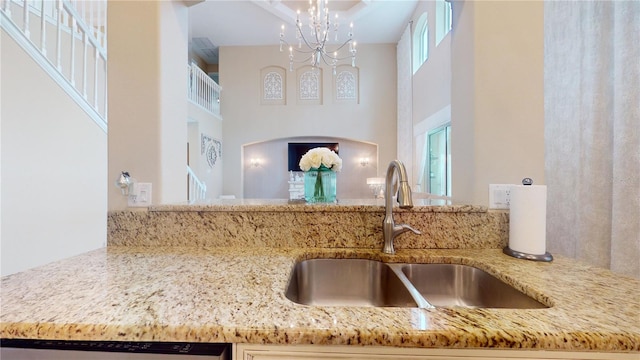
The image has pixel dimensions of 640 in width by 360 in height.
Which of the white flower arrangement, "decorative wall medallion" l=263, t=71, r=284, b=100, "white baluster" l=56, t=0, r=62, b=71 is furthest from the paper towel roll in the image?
"decorative wall medallion" l=263, t=71, r=284, b=100

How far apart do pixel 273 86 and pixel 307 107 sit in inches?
39.9

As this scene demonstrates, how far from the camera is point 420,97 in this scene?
16.7ft

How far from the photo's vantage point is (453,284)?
3.43 ft

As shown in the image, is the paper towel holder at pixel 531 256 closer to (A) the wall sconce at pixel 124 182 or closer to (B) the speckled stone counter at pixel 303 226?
(B) the speckled stone counter at pixel 303 226

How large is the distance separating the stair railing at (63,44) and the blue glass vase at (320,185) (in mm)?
2645

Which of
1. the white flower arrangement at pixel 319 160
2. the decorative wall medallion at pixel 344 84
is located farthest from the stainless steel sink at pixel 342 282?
the decorative wall medallion at pixel 344 84

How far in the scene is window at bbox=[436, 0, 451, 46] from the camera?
13.6ft

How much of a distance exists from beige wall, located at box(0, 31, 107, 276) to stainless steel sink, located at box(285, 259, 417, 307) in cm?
245

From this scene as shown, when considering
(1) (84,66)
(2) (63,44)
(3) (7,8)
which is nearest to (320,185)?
(3) (7,8)

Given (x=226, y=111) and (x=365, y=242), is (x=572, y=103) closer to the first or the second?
(x=365, y=242)

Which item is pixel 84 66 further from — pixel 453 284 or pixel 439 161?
pixel 439 161

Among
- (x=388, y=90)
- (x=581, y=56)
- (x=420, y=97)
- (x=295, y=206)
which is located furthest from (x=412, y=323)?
(x=388, y=90)

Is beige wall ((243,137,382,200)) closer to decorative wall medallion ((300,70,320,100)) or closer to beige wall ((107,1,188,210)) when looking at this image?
decorative wall medallion ((300,70,320,100))

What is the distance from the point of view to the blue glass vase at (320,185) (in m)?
1.38
